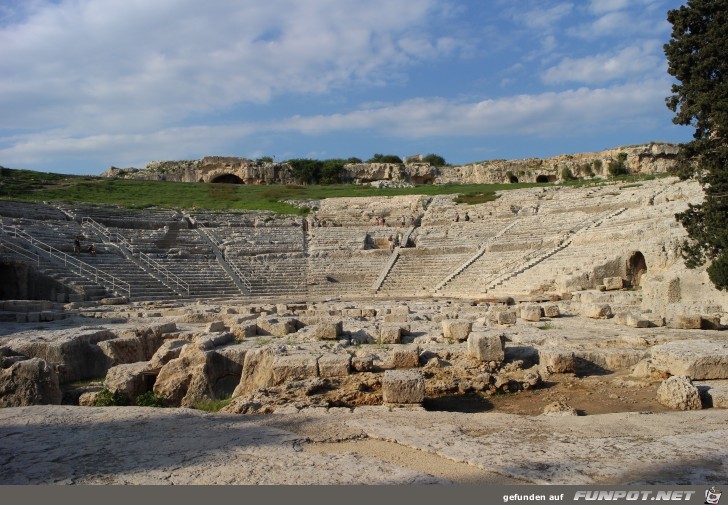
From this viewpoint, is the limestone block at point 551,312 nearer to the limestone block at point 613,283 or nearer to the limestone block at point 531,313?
the limestone block at point 531,313

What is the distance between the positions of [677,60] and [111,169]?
56167 millimetres

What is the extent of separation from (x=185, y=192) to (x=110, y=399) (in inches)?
1570

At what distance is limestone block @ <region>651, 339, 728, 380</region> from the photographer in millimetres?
7090

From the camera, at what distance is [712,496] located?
3.33 metres

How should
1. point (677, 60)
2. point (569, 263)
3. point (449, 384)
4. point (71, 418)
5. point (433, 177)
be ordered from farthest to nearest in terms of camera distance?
point (433, 177), point (569, 263), point (677, 60), point (449, 384), point (71, 418)

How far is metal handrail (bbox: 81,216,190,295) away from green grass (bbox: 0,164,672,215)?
652cm

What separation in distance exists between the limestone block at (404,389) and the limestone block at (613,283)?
52.4 ft

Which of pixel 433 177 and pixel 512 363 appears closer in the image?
pixel 512 363

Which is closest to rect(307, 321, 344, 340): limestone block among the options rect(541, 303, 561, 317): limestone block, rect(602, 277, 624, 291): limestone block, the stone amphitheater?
the stone amphitheater

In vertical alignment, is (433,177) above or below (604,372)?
above

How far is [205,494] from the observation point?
346 centimetres

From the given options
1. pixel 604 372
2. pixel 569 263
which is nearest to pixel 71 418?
pixel 604 372

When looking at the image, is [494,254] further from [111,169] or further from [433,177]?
[111,169]

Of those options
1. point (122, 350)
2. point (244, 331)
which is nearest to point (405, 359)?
point (244, 331)
